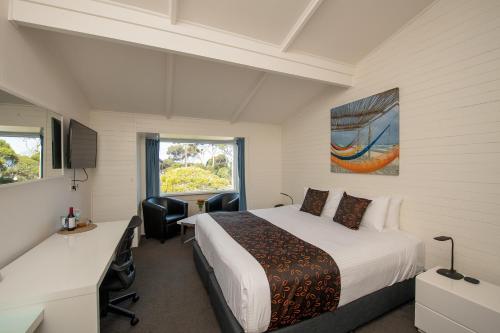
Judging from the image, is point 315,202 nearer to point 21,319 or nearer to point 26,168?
point 21,319

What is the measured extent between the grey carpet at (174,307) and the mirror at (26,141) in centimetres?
148

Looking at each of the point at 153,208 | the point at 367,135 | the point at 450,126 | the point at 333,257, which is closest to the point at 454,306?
the point at 333,257

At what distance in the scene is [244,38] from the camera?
7.94 ft

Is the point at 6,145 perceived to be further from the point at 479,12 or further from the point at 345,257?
the point at 479,12

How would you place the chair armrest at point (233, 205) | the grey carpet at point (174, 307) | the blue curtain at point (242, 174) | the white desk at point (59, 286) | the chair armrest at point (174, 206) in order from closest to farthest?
1. the white desk at point (59, 286)
2. the grey carpet at point (174, 307)
3. the chair armrest at point (174, 206)
4. the chair armrest at point (233, 205)
5. the blue curtain at point (242, 174)

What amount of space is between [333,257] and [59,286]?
192 cm

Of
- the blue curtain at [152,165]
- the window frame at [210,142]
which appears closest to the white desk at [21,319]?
the blue curtain at [152,165]

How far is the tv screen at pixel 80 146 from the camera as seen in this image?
7.51 feet

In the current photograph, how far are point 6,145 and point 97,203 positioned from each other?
2515 millimetres

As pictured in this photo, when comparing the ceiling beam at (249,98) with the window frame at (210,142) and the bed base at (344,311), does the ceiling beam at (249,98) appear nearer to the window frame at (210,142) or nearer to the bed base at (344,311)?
the window frame at (210,142)

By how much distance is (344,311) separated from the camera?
168 cm

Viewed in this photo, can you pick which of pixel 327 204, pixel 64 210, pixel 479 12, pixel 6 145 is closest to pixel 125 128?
pixel 64 210

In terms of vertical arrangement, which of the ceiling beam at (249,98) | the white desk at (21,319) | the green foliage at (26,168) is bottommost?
the white desk at (21,319)

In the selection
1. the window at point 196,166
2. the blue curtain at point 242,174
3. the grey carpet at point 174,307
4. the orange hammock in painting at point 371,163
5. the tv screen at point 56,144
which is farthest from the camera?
the window at point 196,166
